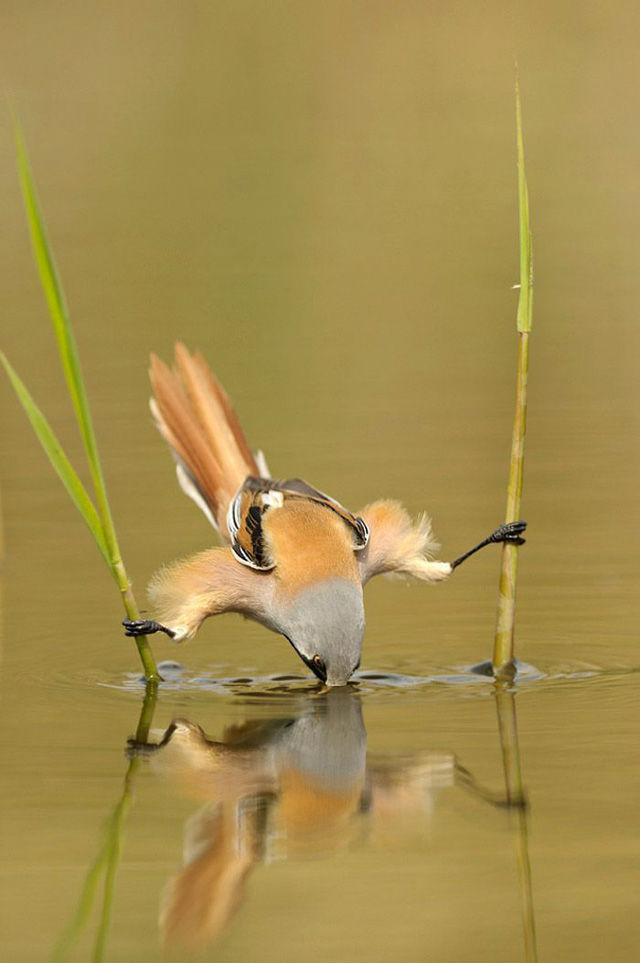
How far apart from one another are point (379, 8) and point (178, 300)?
12.2 meters

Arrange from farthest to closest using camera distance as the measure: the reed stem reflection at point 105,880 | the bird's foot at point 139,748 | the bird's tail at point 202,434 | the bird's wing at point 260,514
Result: the bird's tail at point 202,434 → the bird's wing at point 260,514 → the bird's foot at point 139,748 → the reed stem reflection at point 105,880

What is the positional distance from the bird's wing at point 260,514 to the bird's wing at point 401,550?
0.09 m

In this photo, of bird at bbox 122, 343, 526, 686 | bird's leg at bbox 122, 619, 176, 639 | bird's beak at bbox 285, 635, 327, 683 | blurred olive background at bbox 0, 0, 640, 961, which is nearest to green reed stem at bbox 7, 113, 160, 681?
bird's leg at bbox 122, 619, 176, 639

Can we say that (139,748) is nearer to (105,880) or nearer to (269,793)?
(269,793)

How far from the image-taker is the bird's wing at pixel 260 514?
6.26 meters

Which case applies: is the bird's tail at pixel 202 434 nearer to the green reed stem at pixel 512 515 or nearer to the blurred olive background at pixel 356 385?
the blurred olive background at pixel 356 385

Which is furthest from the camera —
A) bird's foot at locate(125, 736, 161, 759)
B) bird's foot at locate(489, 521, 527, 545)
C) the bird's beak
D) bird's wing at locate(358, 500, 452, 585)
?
bird's wing at locate(358, 500, 452, 585)

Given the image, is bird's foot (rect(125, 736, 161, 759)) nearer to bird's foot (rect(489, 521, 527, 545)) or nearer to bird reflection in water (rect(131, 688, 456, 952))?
bird reflection in water (rect(131, 688, 456, 952))

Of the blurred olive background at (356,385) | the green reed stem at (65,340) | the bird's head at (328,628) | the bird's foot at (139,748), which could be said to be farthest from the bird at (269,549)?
the bird's foot at (139,748)

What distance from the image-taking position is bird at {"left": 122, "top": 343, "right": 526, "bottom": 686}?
5816 mm

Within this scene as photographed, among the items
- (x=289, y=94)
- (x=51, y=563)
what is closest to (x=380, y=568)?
(x=51, y=563)

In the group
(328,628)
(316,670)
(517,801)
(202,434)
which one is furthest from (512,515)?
(202,434)

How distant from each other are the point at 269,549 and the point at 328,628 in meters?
0.60

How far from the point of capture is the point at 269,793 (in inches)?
187
